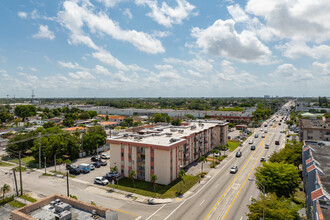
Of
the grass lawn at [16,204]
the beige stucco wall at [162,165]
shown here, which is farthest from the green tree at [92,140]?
the beige stucco wall at [162,165]

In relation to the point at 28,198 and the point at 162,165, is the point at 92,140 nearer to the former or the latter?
the point at 28,198

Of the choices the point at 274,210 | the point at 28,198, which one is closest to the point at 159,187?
the point at 274,210

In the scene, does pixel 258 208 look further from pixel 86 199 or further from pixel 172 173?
pixel 86 199

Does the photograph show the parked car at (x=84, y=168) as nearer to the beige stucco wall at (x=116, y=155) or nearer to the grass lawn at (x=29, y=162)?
the beige stucco wall at (x=116, y=155)

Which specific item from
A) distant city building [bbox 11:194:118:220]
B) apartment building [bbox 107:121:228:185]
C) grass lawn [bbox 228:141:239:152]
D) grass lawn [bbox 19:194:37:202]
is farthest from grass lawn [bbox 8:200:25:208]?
grass lawn [bbox 228:141:239:152]

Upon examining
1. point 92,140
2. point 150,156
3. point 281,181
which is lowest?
point 92,140
